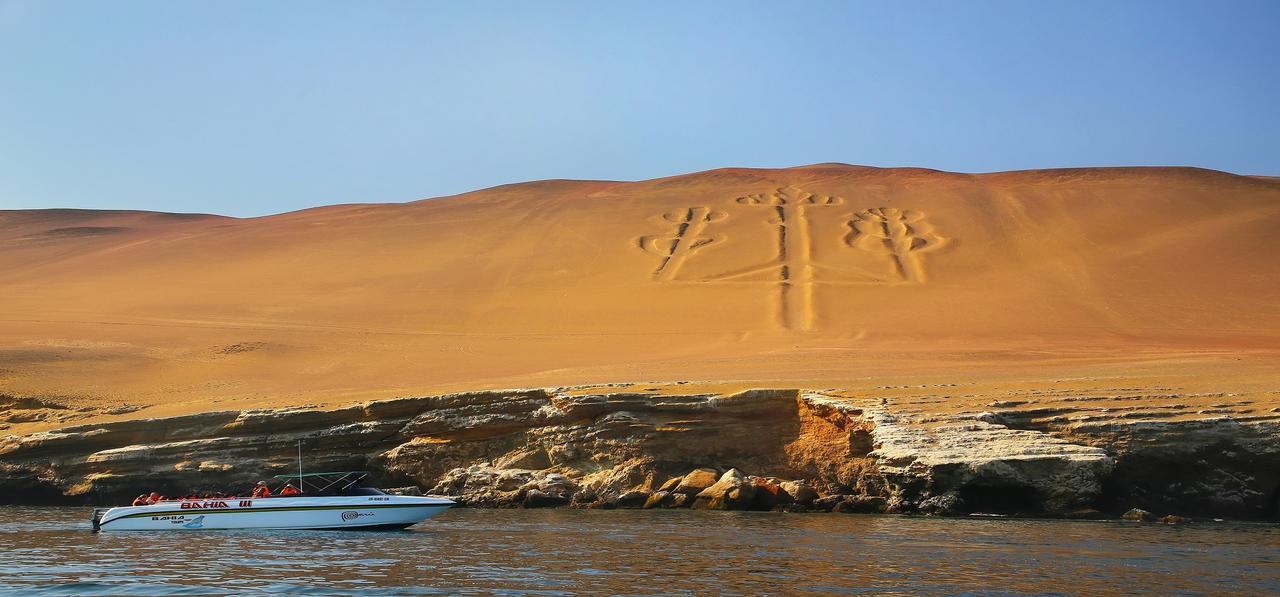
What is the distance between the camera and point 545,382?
3288 centimetres

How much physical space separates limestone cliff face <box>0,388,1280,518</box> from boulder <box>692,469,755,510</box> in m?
0.03

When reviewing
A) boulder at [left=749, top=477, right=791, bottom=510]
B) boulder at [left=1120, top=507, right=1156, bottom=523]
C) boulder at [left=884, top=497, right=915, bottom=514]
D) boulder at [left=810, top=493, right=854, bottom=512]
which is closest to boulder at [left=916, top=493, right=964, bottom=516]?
boulder at [left=884, top=497, right=915, bottom=514]

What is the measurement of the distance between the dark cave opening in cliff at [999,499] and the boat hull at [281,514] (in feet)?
33.8

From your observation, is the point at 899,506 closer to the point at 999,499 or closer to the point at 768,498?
the point at 999,499

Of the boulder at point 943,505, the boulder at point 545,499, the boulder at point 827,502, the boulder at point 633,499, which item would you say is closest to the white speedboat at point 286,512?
the boulder at point 545,499

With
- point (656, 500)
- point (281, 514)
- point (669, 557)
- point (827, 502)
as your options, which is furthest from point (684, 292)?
point (669, 557)

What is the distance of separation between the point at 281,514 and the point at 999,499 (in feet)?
46.6

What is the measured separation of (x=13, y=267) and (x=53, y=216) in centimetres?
3078

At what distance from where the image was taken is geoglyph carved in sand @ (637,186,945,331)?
1994 inches

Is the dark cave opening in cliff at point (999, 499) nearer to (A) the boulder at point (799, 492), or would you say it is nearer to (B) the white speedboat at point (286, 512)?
(A) the boulder at point (799, 492)

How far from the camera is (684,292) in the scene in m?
50.6

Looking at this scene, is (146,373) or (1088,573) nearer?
(1088,573)

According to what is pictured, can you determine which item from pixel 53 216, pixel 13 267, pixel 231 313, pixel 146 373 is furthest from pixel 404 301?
pixel 53 216

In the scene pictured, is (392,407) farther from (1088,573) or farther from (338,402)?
(1088,573)
